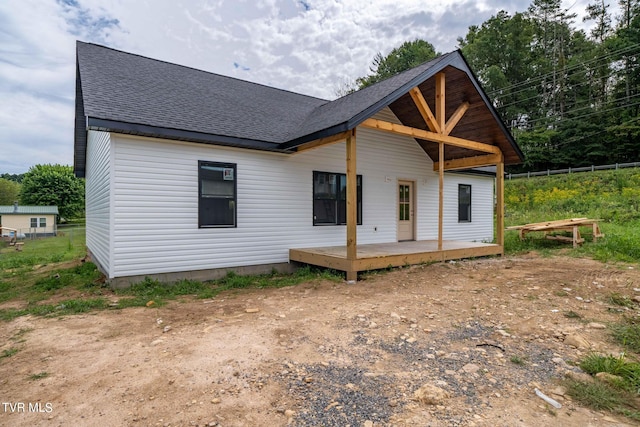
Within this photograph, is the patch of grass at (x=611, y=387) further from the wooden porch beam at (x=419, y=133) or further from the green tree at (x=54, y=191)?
the green tree at (x=54, y=191)

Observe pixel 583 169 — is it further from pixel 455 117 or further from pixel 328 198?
pixel 328 198

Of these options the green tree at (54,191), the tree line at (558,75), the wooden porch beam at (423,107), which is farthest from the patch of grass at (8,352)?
the green tree at (54,191)

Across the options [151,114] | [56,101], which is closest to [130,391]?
[151,114]

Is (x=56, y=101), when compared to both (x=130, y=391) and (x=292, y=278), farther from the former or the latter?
(x=130, y=391)

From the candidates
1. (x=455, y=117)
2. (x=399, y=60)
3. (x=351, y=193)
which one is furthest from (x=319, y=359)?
(x=399, y=60)

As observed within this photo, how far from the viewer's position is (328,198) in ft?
27.7

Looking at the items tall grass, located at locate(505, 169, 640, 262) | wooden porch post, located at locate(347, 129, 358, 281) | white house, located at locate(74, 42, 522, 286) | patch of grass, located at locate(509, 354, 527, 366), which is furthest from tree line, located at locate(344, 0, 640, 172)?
patch of grass, located at locate(509, 354, 527, 366)

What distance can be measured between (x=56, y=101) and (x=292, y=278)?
22539mm

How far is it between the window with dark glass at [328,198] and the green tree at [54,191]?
39.3m

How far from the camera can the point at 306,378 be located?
2.60 metres

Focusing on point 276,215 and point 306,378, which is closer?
point 306,378

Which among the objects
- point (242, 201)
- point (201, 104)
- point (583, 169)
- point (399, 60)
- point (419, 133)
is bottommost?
point (242, 201)

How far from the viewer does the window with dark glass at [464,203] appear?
11516 millimetres

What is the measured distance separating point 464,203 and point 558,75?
31.2 meters
